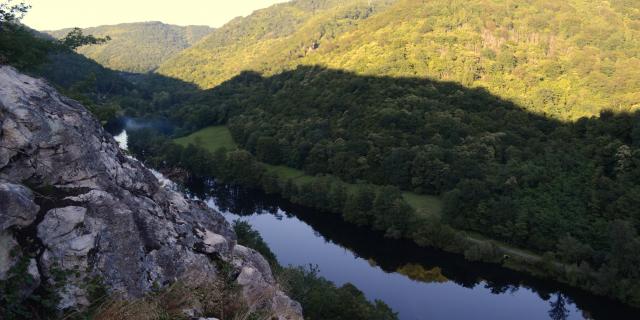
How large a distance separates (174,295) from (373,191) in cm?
5949

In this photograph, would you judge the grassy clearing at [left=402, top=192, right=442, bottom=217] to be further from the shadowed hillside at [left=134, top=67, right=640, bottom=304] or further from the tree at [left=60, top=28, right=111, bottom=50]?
the tree at [left=60, top=28, right=111, bottom=50]

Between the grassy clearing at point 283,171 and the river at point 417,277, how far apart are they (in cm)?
935

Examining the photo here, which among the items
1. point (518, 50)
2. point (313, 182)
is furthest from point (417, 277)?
point (518, 50)

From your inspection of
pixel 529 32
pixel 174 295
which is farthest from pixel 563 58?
pixel 174 295

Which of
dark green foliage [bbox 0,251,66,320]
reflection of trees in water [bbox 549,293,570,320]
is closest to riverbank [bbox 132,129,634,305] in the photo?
reflection of trees in water [bbox 549,293,570,320]

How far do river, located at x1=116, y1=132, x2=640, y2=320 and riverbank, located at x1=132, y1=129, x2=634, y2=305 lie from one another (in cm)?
122

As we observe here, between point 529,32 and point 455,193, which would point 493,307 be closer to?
point 455,193

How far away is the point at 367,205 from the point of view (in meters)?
66.3

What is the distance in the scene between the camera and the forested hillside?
91.5 metres

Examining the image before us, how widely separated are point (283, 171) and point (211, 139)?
3151cm

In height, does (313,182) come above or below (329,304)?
below

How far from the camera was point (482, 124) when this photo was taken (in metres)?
85.2

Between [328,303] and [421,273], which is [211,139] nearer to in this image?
[421,273]

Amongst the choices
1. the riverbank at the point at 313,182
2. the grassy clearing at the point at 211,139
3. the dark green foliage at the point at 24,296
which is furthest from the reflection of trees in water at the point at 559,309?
the grassy clearing at the point at 211,139
